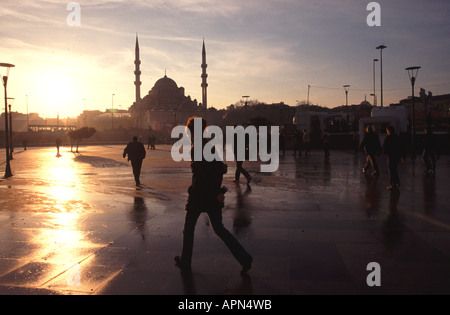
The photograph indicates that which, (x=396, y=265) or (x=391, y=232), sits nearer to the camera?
(x=396, y=265)

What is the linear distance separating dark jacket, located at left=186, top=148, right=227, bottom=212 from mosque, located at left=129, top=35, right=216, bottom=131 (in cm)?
10343

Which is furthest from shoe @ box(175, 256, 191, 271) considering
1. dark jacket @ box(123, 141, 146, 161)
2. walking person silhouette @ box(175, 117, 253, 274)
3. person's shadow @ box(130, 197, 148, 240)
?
dark jacket @ box(123, 141, 146, 161)

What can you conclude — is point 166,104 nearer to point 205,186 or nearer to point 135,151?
point 135,151

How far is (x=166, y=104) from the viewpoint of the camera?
122 meters

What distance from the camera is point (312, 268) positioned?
454cm

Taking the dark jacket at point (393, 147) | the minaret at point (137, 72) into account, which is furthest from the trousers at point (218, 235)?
the minaret at point (137, 72)

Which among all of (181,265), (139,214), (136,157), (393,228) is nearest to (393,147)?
(393,228)

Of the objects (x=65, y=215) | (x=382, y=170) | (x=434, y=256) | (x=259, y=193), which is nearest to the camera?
(x=434, y=256)

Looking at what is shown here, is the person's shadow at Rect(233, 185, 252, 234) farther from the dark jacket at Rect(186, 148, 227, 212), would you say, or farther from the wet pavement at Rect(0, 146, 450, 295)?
the dark jacket at Rect(186, 148, 227, 212)

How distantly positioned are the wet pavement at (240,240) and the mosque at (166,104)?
99.4m
